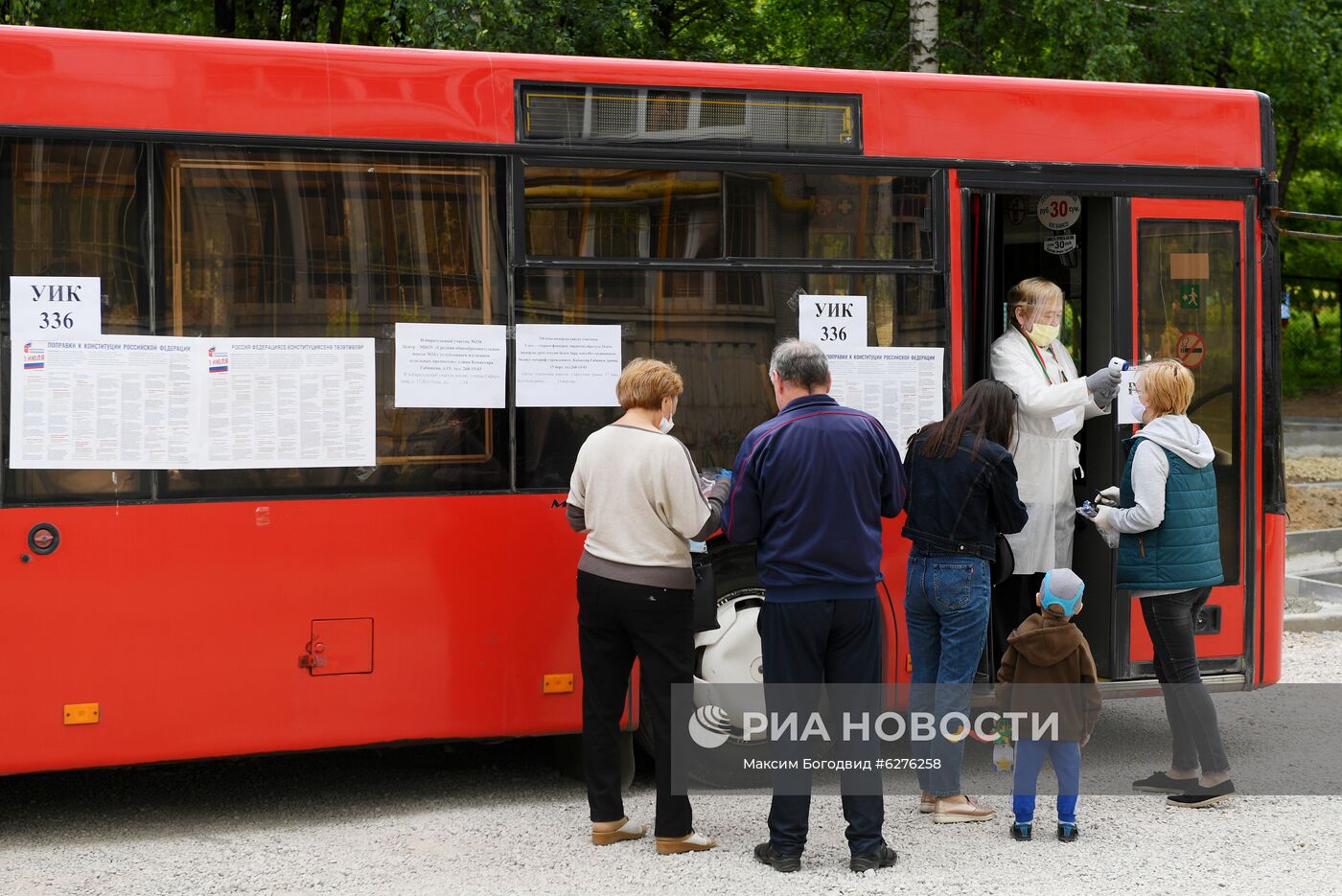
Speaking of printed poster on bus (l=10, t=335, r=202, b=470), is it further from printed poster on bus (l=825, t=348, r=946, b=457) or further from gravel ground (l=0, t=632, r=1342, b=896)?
printed poster on bus (l=825, t=348, r=946, b=457)

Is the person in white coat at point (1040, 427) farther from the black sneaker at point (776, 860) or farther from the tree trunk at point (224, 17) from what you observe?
the tree trunk at point (224, 17)

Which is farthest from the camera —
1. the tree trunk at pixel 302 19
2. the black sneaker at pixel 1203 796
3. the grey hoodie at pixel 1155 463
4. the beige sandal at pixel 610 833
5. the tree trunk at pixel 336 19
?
the tree trunk at pixel 336 19

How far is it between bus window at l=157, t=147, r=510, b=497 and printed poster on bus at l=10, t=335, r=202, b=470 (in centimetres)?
11

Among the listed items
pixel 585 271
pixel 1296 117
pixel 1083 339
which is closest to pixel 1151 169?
pixel 1083 339

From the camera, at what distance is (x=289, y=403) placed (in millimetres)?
5309

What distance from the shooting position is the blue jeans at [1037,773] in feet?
17.6

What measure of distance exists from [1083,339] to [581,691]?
3086 mm

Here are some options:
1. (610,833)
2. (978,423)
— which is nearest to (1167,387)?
(978,423)

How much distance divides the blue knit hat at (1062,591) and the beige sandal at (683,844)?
154cm

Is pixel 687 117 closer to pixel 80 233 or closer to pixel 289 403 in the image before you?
pixel 289 403

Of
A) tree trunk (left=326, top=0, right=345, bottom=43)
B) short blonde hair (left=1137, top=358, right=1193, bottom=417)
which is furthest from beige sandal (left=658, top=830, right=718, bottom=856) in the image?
tree trunk (left=326, top=0, right=345, bottom=43)

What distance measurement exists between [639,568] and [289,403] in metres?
1.46

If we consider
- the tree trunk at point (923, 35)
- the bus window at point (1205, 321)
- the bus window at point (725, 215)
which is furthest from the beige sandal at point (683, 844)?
the tree trunk at point (923, 35)

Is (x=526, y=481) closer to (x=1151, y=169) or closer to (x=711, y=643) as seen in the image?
(x=711, y=643)
